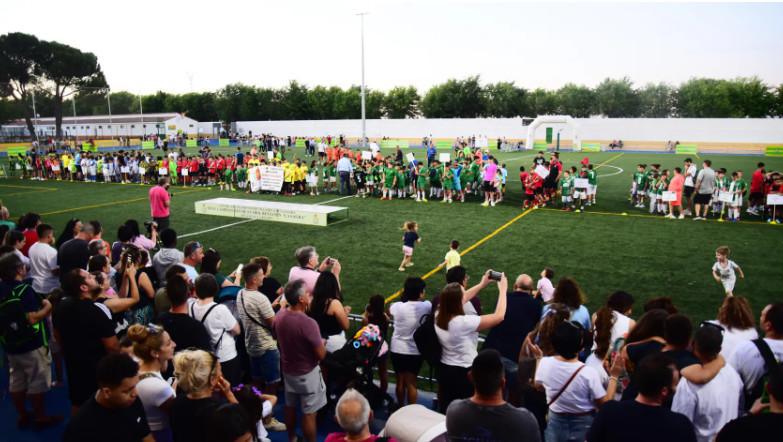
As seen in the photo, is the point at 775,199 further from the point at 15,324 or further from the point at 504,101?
the point at 504,101

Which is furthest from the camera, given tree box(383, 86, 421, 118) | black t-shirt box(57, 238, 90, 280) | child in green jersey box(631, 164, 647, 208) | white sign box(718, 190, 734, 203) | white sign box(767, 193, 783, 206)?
tree box(383, 86, 421, 118)

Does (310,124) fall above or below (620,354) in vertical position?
above

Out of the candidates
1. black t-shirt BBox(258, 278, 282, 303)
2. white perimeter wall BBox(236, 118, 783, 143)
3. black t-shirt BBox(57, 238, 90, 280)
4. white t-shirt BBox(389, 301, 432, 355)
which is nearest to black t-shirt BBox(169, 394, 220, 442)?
white t-shirt BBox(389, 301, 432, 355)

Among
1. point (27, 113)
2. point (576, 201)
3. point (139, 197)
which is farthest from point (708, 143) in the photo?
point (27, 113)

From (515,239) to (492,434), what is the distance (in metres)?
11.8

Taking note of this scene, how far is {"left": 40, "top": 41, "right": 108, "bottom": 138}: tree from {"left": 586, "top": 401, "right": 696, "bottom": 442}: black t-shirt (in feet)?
274

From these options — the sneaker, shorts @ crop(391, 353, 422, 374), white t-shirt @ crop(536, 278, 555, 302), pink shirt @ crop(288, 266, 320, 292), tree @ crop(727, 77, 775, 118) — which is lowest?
the sneaker

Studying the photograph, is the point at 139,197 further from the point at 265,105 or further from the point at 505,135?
the point at 265,105

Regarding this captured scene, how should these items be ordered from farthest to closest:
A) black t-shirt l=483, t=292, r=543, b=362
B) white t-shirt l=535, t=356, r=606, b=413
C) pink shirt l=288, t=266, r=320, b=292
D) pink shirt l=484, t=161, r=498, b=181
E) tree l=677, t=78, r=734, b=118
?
tree l=677, t=78, r=734, b=118 → pink shirt l=484, t=161, r=498, b=181 → pink shirt l=288, t=266, r=320, b=292 → black t-shirt l=483, t=292, r=543, b=362 → white t-shirt l=535, t=356, r=606, b=413

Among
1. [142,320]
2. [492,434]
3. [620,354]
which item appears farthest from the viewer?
[142,320]

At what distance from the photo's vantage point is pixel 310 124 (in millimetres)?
75125

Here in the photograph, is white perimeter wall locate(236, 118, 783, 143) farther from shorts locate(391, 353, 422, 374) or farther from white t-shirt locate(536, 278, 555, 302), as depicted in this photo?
shorts locate(391, 353, 422, 374)

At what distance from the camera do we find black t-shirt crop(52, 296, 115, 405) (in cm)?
489

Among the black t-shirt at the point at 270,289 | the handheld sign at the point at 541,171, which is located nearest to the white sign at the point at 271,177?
the handheld sign at the point at 541,171
